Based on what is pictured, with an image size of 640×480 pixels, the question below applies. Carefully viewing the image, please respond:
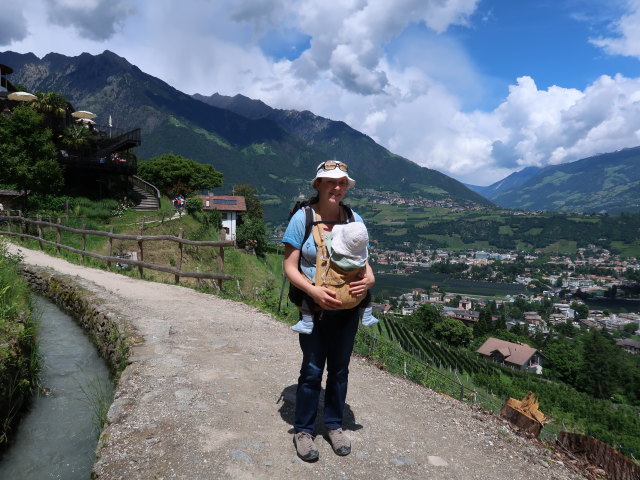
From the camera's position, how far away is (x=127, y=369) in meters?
4.52

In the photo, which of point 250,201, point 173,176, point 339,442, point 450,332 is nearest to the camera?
point 339,442

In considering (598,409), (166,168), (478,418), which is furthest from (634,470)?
(598,409)

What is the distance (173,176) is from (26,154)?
71.9ft

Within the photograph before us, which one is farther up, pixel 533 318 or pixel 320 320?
pixel 320 320

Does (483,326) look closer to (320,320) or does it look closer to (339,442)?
(339,442)

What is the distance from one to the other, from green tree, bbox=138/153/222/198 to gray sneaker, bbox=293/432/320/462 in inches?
1678

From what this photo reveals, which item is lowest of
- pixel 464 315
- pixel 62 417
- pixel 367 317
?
pixel 464 315

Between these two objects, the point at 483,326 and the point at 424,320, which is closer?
the point at 424,320

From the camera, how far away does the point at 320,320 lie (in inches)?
115

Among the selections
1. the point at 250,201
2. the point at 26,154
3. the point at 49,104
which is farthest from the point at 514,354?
the point at 49,104

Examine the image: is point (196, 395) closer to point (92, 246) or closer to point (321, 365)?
point (321, 365)

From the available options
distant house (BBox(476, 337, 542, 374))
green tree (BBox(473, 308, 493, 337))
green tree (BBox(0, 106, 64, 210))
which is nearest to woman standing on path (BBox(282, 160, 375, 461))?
green tree (BBox(0, 106, 64, 210))

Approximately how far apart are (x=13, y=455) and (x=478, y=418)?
4479 millimetres

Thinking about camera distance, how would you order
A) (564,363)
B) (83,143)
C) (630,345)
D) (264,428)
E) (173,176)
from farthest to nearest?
1. (630,345)
2. (564,363)
3. (173,176)
4. (83,143)
5. (264,428)
